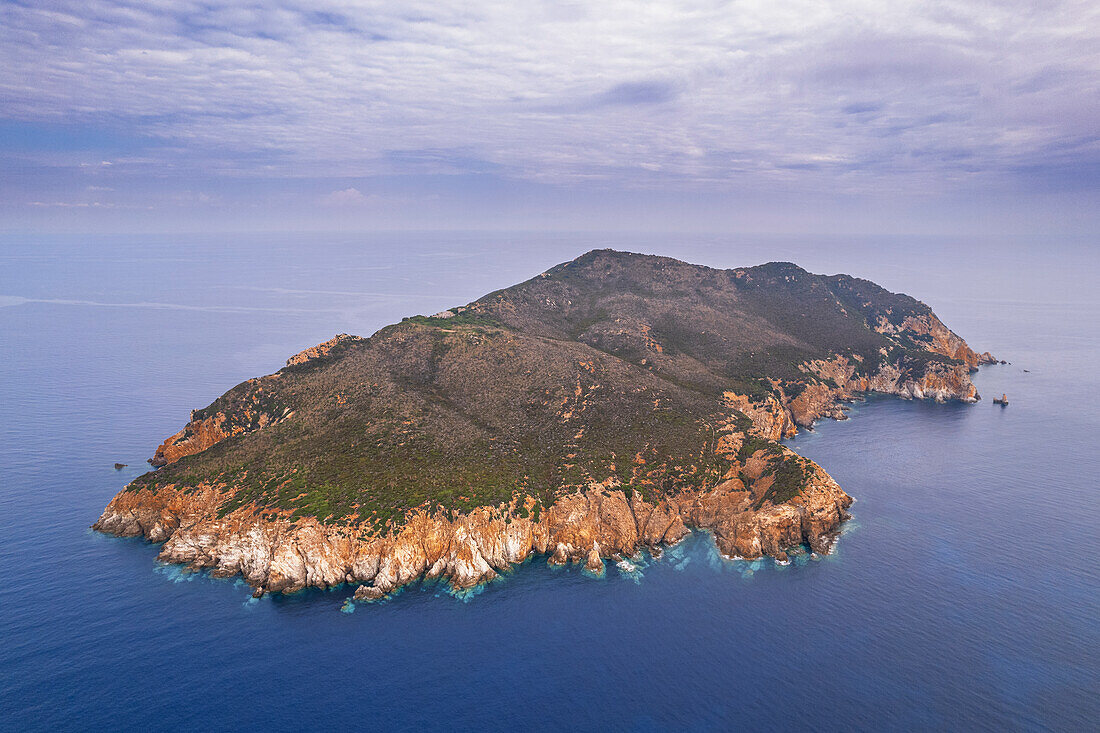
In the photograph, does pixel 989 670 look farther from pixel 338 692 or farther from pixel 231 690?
pixel 231 690

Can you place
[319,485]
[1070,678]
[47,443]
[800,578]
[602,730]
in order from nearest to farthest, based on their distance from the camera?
1. [602,730]
2. [1070,678]
3. [800,578]
4. [319,485]
5. [47,443]

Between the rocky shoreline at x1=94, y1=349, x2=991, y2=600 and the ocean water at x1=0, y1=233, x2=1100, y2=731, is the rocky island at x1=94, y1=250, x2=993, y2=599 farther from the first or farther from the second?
the ocean water at x1=0, y1=233, x2=1100, y2=731

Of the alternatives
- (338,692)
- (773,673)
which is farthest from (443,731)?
(773,673)

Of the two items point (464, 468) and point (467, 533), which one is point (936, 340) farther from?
point (467, 533)

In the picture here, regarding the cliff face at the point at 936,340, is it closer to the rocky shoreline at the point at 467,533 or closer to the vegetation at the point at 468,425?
the vegetation at the point at 468,425

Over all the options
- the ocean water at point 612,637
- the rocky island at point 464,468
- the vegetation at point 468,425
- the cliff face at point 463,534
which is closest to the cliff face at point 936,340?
the vegetation at point 468,425

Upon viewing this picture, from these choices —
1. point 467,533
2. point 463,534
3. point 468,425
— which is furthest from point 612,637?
point 468,425

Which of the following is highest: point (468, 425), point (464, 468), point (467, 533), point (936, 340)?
point (936, 340)

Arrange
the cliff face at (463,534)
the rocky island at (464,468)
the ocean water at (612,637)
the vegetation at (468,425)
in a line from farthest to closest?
the vegetation at (468,425)
the rocky island at (464,468)
the cliff face at (463,534)
the ocean water at (612,637)
